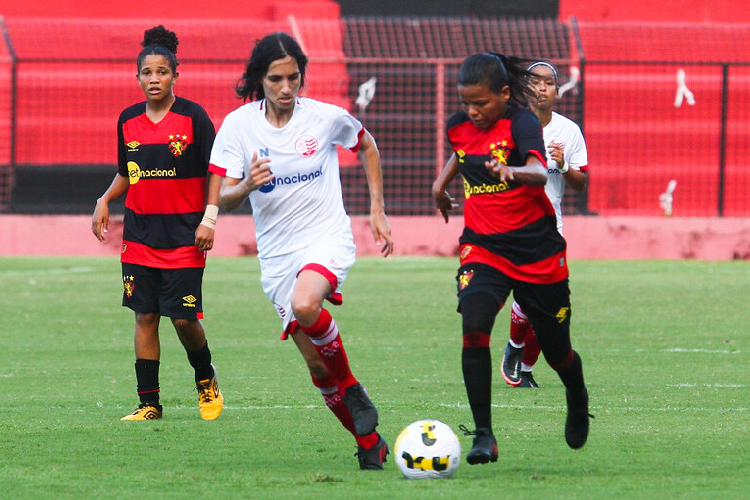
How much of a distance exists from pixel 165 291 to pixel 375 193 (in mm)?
1621

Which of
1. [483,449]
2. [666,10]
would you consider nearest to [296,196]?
[483,449]

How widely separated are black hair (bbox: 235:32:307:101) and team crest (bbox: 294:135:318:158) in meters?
0.26

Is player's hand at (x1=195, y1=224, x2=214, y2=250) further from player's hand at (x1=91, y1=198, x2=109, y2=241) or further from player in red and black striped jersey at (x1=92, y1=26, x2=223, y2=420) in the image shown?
player's hand at (x1=91, y1=198, x2=109, y2=241)

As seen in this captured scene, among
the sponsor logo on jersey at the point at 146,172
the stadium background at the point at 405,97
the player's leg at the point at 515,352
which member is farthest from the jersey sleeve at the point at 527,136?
the stadium background at the point at 405,97

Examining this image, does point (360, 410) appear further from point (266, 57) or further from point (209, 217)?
point (266, 57)

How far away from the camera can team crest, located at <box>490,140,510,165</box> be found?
6016 millimetres

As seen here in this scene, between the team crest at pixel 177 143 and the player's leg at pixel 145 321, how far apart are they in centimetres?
64

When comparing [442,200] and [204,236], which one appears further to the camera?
[204,236]

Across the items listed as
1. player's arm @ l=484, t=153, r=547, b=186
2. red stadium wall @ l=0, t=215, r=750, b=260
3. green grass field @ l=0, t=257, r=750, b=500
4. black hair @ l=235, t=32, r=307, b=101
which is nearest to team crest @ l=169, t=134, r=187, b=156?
black hair @ l=235, t=32, r=307, b=101

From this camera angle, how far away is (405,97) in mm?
21141

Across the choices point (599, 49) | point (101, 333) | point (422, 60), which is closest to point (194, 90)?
point (422, 60)

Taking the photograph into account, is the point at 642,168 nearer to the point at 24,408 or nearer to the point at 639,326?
the point at 639,326

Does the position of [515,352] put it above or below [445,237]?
below

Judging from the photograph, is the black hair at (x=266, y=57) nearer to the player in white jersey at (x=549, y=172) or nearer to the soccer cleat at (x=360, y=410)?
the soccer cleat at (x=360, y=410)
